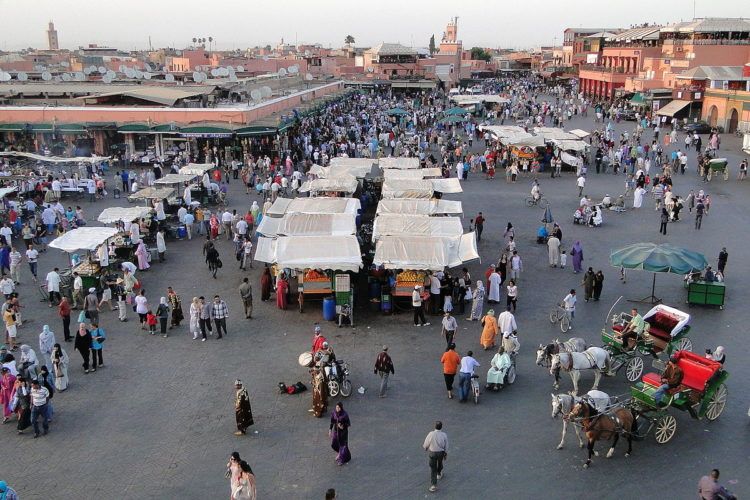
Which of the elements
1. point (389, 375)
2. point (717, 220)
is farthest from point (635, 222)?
point (389, 375)

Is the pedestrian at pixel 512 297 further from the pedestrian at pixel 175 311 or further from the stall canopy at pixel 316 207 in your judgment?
the pedestrian at pixel 175 311

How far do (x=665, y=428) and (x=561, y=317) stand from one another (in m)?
4.52

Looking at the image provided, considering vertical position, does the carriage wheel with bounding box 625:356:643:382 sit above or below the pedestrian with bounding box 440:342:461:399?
below

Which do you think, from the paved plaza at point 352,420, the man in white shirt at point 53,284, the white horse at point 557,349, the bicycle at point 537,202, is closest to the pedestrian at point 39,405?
the paved plaza at point 352,420

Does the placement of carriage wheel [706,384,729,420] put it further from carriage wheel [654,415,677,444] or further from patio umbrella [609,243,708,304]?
patio umbrella [609,243,708,304]

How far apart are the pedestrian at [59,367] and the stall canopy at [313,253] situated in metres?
4.75

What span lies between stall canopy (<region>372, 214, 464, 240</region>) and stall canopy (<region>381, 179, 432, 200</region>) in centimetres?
324

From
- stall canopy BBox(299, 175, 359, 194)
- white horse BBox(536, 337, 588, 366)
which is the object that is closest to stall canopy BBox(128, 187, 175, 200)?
stall canopy BBox(299, 175, 359, 194)

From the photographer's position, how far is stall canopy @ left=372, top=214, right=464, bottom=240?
16.4 m

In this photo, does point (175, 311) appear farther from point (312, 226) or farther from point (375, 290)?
point (375, 290)

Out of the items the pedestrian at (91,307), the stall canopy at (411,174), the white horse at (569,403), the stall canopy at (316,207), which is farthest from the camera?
the stall canopy at (411,174)

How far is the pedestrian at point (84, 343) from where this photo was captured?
11.4 m

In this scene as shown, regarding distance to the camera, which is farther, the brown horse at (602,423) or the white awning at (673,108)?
the white awning at (673,108)

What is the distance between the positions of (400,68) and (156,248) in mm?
63564
